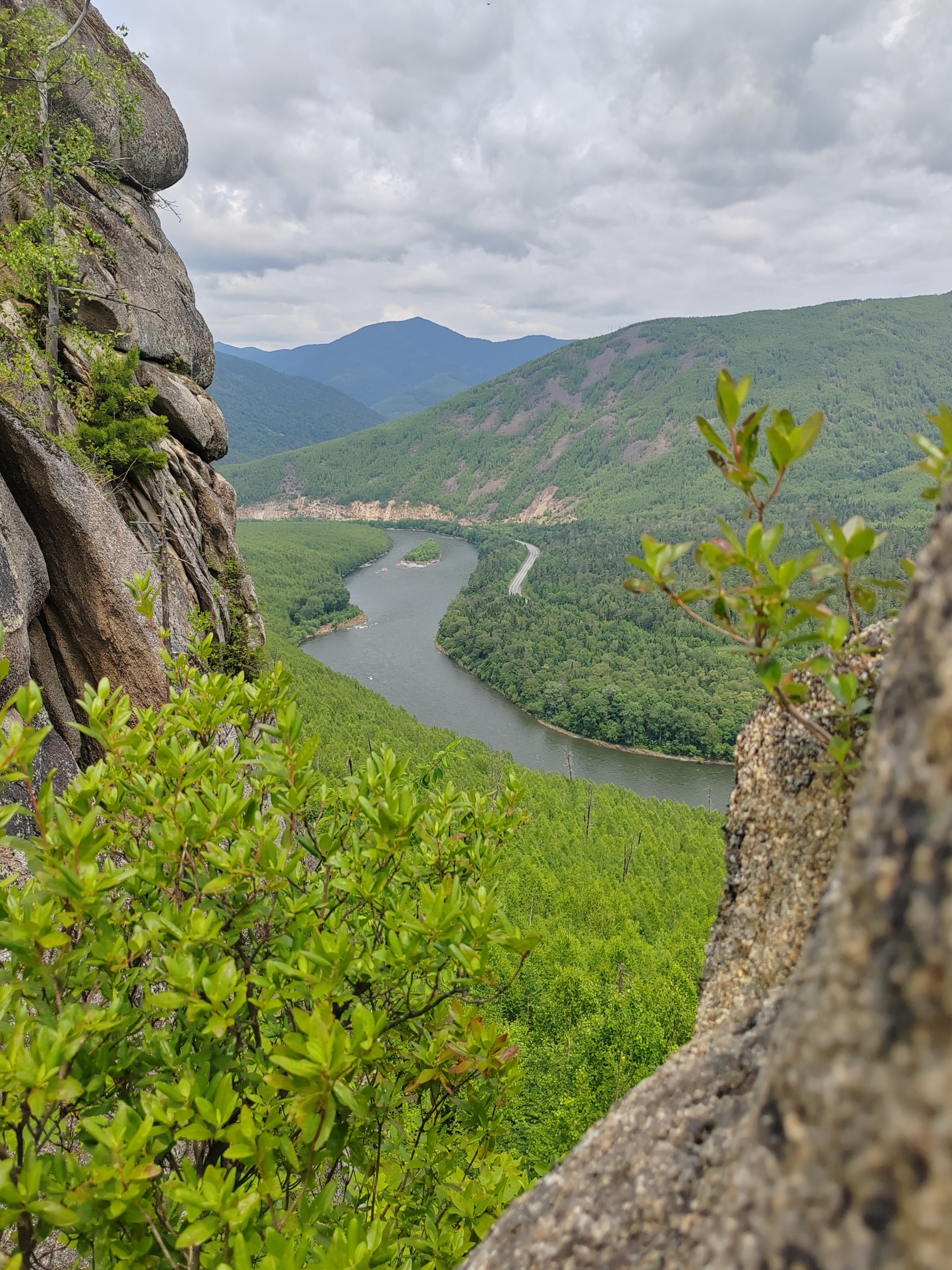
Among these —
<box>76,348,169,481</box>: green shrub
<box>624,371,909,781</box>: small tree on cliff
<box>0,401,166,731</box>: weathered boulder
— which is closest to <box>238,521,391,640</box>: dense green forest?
<box>76,348,169,481</box>: green shrub

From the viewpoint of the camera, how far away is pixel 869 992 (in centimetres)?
86

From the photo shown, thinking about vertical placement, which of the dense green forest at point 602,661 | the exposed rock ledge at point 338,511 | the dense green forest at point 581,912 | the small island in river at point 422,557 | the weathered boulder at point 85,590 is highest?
the exposed rock ledge at point 338,511

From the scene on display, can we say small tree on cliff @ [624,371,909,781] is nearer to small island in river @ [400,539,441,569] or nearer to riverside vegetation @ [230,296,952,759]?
riverside vegetation @ [230,296,952,759]

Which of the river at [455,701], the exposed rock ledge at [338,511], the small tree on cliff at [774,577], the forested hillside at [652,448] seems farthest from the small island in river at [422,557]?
the small tree on cliff at [774,577]

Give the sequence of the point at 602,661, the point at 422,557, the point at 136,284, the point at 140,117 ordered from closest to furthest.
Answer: the point at 140,117 < the point at 136,284 < the point at 602,661 < the point at 422,557

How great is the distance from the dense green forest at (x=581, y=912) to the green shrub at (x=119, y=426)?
656 cm

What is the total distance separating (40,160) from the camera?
1097cm

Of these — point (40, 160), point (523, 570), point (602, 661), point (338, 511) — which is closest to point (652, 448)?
point (338, 511)

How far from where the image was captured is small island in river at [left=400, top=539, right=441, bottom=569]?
108438 millimetres

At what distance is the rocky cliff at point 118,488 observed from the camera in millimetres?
7941

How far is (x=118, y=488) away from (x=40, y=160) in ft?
18.6

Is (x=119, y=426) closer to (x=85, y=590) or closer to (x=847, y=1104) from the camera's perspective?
(x=85, y=590)

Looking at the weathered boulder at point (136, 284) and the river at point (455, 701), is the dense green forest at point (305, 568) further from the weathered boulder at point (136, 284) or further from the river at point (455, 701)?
the weathered boulder at point (136, 284)

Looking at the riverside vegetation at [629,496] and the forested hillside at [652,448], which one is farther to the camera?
the forested hillside at [652,448]
